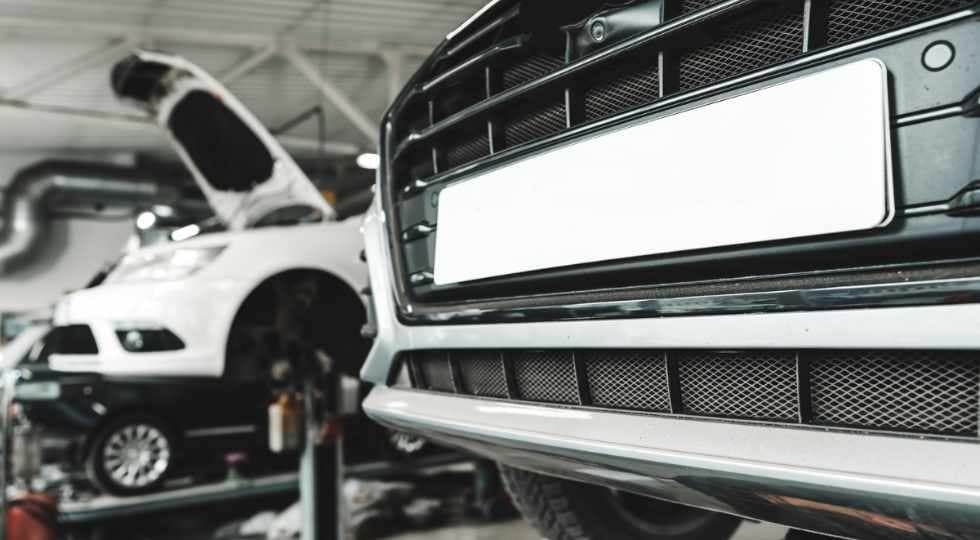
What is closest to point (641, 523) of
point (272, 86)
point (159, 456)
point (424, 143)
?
point (424, 143)

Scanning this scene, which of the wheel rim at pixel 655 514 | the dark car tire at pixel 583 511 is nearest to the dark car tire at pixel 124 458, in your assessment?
the dark car tire at pixel 583 511

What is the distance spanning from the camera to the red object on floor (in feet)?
10.2

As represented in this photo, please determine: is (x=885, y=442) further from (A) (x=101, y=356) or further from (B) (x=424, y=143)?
(A) (x=101, y=356)

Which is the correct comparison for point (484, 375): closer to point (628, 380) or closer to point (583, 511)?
point (628, 380)

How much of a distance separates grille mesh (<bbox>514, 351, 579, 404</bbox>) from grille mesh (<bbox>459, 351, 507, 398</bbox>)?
3 cm

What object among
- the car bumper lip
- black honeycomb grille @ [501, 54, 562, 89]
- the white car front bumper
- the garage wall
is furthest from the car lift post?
the garage wall

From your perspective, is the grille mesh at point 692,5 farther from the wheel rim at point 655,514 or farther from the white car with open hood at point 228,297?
the white car with open hood at point 228,297

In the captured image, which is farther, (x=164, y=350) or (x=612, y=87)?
(x=164, y=350)

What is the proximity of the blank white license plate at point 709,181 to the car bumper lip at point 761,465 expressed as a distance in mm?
201

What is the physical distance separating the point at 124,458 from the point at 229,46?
4.85m

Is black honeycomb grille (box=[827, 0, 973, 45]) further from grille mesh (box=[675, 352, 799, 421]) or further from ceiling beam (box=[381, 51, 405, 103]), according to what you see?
ceiling beam (box=[381, 51, 405, 103])

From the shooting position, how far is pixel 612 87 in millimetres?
1029

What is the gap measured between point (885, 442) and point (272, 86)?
362 inches

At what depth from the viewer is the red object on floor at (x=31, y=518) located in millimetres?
3104
